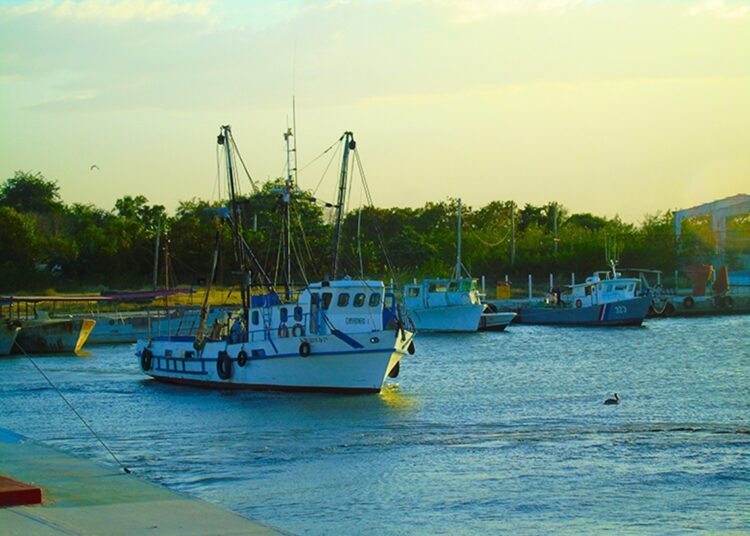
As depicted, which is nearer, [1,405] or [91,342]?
[1,405]

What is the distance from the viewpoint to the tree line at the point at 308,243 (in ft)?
308

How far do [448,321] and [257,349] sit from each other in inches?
1670

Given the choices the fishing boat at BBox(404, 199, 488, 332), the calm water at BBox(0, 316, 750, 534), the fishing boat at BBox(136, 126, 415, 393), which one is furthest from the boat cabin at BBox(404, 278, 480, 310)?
the fishing boat at BBox(136, 126, 415, 393)

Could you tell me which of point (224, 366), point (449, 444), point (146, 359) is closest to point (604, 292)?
point (146, 359)

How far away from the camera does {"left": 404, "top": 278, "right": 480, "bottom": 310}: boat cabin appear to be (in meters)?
82.5

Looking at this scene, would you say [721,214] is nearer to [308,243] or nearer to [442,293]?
[442,293]

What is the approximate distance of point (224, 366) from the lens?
4222cm

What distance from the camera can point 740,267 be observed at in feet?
374

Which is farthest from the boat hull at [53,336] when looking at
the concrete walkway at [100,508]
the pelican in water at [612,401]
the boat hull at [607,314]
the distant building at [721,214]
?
the distant building at [721,214]

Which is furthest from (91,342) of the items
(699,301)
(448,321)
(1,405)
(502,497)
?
(502,497)

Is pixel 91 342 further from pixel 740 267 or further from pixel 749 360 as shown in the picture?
pixel 740 267

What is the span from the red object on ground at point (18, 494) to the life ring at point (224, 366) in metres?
24.6

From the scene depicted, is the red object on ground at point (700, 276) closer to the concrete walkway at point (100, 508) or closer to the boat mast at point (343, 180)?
the boat mast at point (343, 180)

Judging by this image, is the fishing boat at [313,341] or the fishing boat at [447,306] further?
the fishing boat at [447,306]
